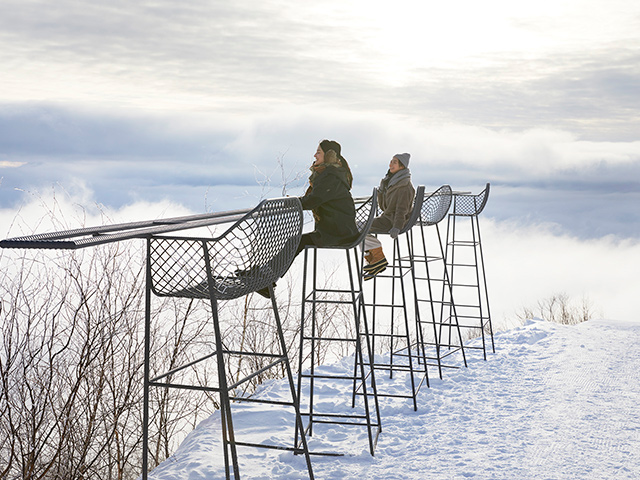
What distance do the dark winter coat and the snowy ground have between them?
1255mm

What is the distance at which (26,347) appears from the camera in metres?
5.01

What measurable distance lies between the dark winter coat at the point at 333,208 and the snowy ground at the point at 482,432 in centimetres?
125

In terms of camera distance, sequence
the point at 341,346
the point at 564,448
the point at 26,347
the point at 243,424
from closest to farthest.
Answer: the point at 564,448 → the point at 243,424 → the point at 26,347 → the point at 341,346

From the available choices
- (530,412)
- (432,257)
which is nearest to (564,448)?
(530,412)

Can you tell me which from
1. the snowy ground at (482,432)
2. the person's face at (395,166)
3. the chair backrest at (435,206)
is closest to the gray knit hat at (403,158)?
the person's face at (395,166)

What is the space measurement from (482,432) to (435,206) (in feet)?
6.15

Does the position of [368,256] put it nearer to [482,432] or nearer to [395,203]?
[395,203]

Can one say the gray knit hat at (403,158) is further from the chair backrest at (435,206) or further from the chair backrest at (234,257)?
the chair backrest at (234,257)

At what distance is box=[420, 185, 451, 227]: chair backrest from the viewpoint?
512cm

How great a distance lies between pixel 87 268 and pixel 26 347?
0.85m

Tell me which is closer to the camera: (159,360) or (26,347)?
(26,347)

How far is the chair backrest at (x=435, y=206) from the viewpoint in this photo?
5.12m

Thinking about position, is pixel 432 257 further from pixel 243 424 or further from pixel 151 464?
pixel 151 464

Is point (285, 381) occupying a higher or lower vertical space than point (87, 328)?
lower
